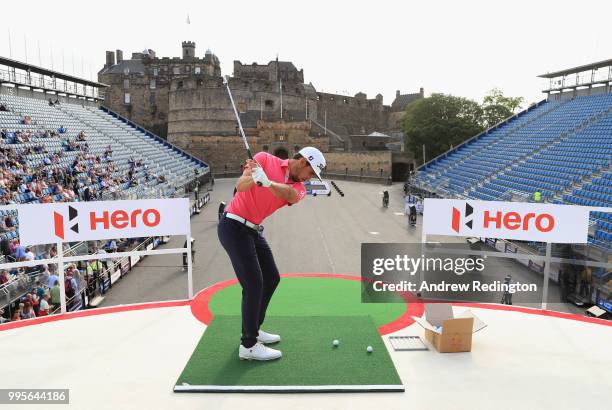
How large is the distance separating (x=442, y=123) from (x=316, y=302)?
4115 cm

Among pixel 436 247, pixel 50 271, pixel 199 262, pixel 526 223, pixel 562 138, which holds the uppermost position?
pixel 562 138

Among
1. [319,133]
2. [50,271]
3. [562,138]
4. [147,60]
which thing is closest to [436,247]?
[50,271]

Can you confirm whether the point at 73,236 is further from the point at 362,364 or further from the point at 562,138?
the point at 562,138

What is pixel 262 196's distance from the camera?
4.89 m

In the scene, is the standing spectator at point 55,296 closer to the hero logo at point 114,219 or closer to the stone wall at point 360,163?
the hero logo at point 114,219

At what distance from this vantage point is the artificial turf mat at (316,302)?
6816 millimetres

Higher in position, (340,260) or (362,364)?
(362,364)

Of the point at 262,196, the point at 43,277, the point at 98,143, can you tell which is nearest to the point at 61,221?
the point at 262,196

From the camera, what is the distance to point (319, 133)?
58.7 metres

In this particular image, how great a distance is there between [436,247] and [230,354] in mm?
3943

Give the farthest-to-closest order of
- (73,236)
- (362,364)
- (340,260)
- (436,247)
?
(340,260), (436,247), (73,236), (362,364)

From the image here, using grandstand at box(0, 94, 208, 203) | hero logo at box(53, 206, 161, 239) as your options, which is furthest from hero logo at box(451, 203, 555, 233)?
grandstand at box(0, 94, 208, 203)

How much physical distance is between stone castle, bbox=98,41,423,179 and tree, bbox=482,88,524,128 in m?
9.46

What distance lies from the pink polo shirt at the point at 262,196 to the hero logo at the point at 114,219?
240 cm
